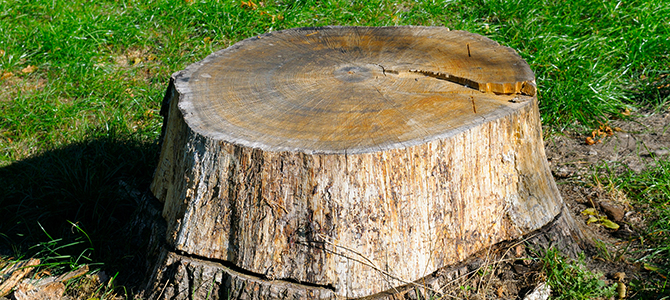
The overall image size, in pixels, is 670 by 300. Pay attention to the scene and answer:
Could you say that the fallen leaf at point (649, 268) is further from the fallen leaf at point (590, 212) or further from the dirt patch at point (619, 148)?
the dirt patch at point (619, 148)

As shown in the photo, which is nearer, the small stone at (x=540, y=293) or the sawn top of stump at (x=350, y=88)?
the sawn top of stump at (x=350, y=88)

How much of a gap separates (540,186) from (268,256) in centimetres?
125

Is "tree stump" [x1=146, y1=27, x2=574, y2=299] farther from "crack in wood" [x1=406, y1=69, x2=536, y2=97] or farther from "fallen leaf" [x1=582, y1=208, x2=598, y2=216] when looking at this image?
"fallen leaf" [x1=582, y1=208, x2=598, y2=216]

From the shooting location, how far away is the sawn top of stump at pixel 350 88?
6.45 feet

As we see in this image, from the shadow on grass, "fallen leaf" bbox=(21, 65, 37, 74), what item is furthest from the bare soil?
"fallen leaf" bbox=(21, 65, 37, 74)

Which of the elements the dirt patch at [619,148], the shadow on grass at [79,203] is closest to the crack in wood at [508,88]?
the dirt patch at [619,148]

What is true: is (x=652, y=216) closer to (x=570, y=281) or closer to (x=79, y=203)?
(x=570, y=281)

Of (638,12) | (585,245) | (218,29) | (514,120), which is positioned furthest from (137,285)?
(638,12)

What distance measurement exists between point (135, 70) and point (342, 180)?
2.90m

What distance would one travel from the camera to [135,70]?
163 inches

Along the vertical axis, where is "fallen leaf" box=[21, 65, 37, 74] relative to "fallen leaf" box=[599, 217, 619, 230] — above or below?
above

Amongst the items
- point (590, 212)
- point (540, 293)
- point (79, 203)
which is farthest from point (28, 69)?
point (590, 212)

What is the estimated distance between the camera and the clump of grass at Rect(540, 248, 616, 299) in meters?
2.21

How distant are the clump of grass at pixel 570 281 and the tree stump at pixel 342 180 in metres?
0.17
